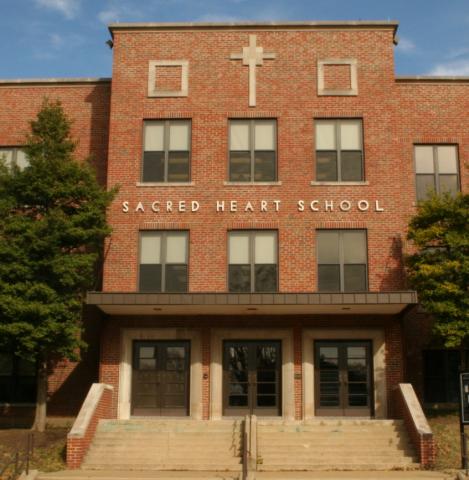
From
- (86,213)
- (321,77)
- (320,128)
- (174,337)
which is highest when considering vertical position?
(321,77)

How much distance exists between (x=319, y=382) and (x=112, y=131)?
10.8 meters

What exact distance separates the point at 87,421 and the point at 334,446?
661cm

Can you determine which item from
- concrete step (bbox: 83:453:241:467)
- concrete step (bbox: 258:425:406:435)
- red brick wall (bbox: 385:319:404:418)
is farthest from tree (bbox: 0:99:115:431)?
red brick wall (bbox: 385:319:404:418)

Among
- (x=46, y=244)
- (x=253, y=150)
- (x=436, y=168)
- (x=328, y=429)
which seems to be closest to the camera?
(x=328, y=429)

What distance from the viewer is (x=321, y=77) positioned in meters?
25.6

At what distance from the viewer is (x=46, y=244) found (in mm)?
22234

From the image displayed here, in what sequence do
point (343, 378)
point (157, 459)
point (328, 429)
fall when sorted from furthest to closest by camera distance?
1. point (343, 378)
2. point (328, 429)
3. point (157, 459)

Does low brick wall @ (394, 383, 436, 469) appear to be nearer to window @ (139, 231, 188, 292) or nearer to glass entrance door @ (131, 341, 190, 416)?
glass entrance door @ (131, 341, 190, 416)

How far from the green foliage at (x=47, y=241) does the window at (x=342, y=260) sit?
7.02 m

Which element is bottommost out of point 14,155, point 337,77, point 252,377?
point 252,377

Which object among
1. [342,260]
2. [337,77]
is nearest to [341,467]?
[342,260]

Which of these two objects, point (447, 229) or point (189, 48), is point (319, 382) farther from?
point (189, 48)

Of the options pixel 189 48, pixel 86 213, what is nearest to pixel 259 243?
pixel 86 213

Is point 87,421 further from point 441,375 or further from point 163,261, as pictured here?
point 441,375
